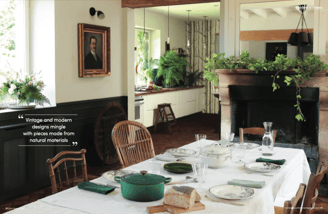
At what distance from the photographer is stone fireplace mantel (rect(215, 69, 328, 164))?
402 centimetres

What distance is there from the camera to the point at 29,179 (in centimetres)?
381

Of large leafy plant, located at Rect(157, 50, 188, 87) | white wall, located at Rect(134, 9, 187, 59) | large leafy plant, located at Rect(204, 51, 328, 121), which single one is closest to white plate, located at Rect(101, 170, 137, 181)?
large leafy plant, located at Rect(204, 51, 328, 121)

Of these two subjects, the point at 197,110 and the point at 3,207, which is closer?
the point at 3,207

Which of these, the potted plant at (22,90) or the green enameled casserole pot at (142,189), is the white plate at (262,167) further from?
the potted plant at (22,90)

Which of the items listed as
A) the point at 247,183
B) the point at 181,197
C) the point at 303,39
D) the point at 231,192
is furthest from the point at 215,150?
the point at 303,39

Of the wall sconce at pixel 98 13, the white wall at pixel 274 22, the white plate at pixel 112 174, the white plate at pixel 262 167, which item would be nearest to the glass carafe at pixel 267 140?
the white plate at pixel 262 167

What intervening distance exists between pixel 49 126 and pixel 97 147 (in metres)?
0.76

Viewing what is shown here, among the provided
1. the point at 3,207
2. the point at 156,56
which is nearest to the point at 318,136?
the point at 3,207

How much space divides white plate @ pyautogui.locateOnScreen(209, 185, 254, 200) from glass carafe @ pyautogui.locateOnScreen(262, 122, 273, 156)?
91cm

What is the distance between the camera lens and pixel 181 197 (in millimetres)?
1572

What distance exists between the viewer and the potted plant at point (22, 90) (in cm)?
377

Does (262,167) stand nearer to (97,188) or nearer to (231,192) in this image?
(231,192)

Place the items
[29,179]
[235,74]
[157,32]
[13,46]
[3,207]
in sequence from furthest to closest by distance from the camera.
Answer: [157,32] < [235,74] < [13,46] < [29,179] < [3,207]

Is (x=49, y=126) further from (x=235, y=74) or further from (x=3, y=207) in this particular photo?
(x=235, y=74)
